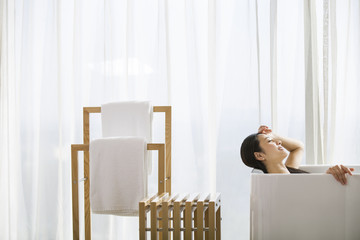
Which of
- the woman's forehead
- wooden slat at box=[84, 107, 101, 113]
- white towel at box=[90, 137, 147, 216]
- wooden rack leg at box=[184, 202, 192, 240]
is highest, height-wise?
wooden slat at box=[84, 107, 101, 113]

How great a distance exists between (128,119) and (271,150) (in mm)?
745

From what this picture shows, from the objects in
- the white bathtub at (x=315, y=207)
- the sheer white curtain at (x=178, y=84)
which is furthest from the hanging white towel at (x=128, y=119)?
the white bathtub at (x=315, y=207)

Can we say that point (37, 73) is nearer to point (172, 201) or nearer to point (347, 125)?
point (172, 201)

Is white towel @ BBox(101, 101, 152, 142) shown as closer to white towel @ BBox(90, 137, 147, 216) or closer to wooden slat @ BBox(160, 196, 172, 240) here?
white towel @ BBox(90, 137, 147, 216)

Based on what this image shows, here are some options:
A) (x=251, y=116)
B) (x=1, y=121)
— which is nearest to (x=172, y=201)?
(x=251, y=116)

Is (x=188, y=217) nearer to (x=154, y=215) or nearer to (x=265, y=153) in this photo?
(x=154, y=215)

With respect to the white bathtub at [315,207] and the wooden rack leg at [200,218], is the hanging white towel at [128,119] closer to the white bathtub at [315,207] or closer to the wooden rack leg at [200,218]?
the wooden rack leg at [200,218]

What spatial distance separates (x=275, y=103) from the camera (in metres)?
2.59

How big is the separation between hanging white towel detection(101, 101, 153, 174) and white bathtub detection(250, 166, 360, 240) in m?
0.76

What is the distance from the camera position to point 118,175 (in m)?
2.21

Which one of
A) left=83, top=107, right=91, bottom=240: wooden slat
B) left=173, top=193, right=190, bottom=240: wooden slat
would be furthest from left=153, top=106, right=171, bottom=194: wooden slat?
left=173, top=193, right=190, bottom=240: wooden slat

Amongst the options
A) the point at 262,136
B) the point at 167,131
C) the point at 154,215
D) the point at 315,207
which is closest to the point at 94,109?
the point at 167,131

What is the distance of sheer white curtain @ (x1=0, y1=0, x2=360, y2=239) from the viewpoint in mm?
2582

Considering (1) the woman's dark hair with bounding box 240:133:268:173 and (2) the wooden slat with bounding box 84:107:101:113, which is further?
(2) the wooden slat with bounding box 84:107:101:113
